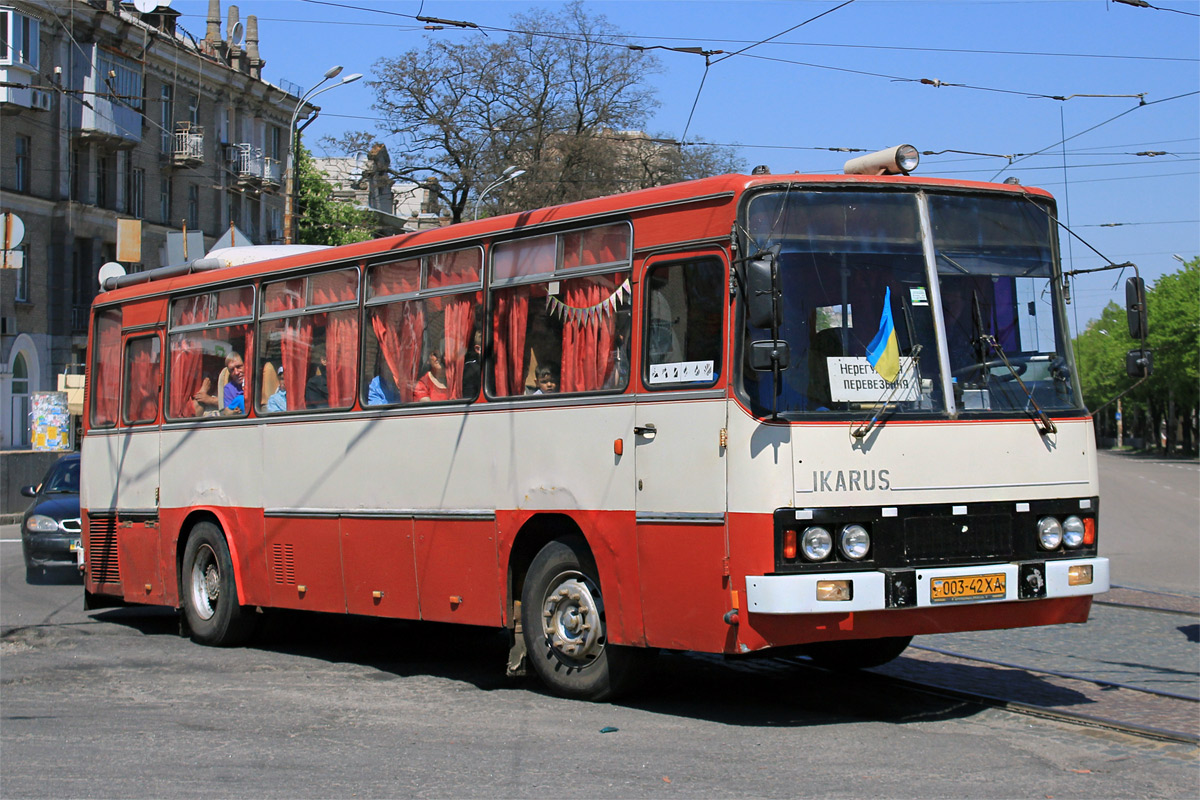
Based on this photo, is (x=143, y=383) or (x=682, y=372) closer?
(x=682, y=372)

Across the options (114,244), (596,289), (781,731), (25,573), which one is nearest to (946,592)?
(781,731)

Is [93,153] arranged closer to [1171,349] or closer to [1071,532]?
[1071,532]

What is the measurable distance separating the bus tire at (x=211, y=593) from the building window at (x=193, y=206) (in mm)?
47029

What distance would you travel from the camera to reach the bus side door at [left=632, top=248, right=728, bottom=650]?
26.9 feet

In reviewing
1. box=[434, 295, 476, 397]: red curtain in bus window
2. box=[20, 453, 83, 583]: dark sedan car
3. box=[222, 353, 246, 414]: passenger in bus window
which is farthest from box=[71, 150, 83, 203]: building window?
box=[434, 295, 476, 397]: red curtain in bus window

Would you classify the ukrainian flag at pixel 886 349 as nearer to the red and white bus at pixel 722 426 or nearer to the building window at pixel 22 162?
the red and white bus at pixel 722 426

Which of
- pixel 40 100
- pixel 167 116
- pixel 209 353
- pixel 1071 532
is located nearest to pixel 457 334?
pixel 209 353

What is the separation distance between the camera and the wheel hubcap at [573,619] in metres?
9.12

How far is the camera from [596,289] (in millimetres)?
9211

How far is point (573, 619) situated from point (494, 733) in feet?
4.12

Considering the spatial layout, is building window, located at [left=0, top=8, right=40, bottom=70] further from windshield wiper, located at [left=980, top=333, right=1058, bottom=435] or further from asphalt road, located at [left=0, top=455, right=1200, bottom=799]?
windshield wiper, located at [left=980, top=333, right=1058, bottom=435]

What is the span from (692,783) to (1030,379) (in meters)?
3.44

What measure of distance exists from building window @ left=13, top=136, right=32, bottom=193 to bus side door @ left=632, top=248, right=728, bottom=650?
143ft

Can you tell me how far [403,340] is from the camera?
10836 mm
